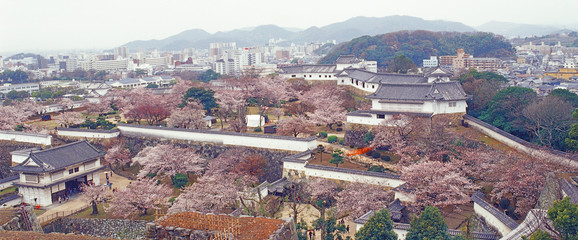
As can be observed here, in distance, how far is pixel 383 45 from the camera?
314 feet

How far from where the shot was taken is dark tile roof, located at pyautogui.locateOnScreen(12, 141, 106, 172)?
25172 mm

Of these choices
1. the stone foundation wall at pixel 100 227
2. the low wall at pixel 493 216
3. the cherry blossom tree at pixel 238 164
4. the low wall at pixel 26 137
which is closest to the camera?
the low wall at pixel 493 216

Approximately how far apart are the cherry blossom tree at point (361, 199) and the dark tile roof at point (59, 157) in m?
16.3

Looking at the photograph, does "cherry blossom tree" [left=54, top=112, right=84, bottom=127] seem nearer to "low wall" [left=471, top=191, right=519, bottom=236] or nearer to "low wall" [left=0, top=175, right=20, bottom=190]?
"low wall" [left=0, top=175, right=20, bottom=190]

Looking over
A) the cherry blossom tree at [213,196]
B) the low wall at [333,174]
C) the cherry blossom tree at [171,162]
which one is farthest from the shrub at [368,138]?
the cherry blossom tree at [171,162]

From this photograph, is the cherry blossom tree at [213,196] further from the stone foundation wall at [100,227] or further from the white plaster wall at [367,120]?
the white plaster wall at [367,120]

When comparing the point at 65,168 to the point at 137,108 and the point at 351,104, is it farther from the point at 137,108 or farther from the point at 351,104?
the point at 351,104

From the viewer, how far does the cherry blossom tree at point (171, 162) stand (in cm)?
2738

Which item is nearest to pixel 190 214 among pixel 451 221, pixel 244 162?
pixel 451 221

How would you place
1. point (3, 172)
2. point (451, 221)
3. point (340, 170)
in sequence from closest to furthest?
point (451, 221), point (340, 170), point (3, 172)

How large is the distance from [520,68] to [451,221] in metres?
75.4

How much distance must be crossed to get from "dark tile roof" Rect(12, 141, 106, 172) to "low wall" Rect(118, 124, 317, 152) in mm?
5544

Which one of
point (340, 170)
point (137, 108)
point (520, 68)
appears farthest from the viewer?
point (520, 68)

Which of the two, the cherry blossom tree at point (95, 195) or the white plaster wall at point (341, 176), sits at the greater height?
the white plaster wall at point (341, 176)
